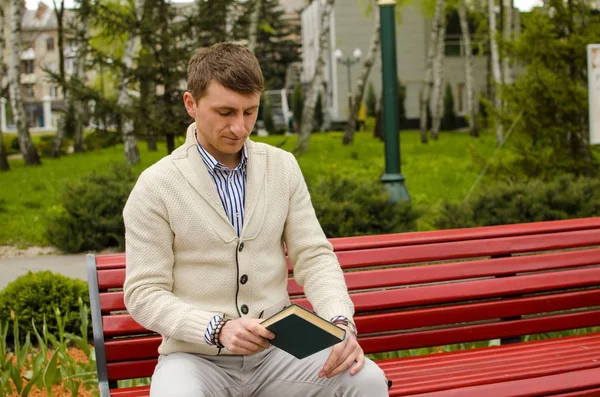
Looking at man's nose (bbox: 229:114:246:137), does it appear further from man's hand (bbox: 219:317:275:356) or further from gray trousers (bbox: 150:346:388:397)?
gray trousers (bbox: 150:346:388:397)

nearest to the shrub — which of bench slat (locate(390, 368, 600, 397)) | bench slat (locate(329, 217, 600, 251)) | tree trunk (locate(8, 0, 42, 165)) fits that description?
bench slat (locate(329, 217, 600, 251))

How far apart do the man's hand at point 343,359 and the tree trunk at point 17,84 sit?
17.8 meters

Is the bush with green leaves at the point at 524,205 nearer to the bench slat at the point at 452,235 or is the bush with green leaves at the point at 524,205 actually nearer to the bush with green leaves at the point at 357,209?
the bush with green leaves at the point at 357,209

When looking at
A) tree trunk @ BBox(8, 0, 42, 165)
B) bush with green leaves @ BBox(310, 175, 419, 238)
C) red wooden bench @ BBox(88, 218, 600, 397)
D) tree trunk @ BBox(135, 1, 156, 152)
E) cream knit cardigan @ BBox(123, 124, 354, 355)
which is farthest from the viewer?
tree trunk @ BBox(8, 0, 42, 165)

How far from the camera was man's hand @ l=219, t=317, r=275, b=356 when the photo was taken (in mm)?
2619

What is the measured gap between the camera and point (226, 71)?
2.80 metres

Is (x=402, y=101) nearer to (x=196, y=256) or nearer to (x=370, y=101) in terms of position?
(x=370, y=101)

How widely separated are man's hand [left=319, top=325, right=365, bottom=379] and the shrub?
284 centimetres

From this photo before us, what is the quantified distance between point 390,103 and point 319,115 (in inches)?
1254

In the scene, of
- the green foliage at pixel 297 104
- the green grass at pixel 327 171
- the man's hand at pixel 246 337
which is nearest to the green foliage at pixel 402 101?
the green foliage at pixel 297 104

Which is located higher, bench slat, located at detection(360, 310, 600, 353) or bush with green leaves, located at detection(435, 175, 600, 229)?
bush with green leaves, located at detection(435, 175, 600, 229)

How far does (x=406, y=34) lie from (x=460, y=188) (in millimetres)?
27785

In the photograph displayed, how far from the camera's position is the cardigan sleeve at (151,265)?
2.82 m

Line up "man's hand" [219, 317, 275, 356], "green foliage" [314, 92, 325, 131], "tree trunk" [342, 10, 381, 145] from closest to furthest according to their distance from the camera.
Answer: "man's hand" [219, 317, 275, 356] < "tree trunk" [342, 10, 381, 145] < "green foliage" [314, 92, 325, 131]
